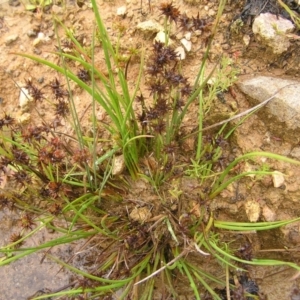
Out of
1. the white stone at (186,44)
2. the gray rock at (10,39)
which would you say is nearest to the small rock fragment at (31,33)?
the gray rock at (10,39)

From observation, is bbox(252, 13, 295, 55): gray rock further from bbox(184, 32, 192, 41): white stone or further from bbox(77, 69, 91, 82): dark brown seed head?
bbox(77, 69, 91, 82): dark brown seed head

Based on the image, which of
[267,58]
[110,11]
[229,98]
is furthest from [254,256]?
[110,11]

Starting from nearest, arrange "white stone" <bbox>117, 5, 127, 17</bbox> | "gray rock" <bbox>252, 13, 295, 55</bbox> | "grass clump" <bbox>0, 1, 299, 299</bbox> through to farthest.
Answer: "grass clump" <bbox>0, 1, 299, 299</bbox> < "gray rock" <bbox>252, 13, 295, 55</bbox> < "white stone" <bbox>117, 5, 127, 17</bbox>

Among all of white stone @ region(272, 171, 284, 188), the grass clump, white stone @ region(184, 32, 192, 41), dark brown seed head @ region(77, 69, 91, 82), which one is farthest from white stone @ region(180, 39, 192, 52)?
white stone @ region(272, 171, 284, 188)

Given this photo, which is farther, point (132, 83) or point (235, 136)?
point (132, 83)

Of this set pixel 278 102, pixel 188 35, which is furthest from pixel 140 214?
pixel 188 35

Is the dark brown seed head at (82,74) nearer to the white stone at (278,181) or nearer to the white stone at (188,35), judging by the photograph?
the white stone at (188,35)

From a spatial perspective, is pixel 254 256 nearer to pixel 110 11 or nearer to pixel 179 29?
pixel 179 29

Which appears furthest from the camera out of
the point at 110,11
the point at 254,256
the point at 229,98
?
the point at 110,11
